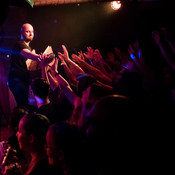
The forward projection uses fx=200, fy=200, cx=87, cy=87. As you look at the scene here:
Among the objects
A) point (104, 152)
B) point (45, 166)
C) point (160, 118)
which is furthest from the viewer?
point (45, 166)

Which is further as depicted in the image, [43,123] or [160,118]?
[43,123]

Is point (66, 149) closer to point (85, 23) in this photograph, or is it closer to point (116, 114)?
point (116, 114)

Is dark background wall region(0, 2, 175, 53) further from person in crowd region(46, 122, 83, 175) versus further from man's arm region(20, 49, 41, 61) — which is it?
person in crowd region(46, 122, 83, 175)

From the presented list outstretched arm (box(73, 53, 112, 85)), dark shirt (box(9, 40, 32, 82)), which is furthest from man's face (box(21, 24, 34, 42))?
outstretched arm (box(73, 53, 112, 85))

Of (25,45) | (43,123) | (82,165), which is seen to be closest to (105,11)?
(25,45)

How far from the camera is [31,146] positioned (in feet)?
5.02

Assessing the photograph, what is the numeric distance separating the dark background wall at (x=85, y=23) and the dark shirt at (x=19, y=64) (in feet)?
5.10

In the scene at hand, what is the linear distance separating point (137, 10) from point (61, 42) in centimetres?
219

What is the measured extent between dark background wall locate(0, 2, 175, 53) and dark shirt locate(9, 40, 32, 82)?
156 centimetres

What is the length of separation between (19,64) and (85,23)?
2.48m

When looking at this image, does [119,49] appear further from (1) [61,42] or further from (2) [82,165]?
(2) [82,165]

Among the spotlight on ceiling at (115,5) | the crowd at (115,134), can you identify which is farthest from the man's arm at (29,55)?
the spotlight on ceiling at (115,5)

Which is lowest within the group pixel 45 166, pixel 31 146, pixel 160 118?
pixel 45 166

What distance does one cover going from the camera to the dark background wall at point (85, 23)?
16.0ft
